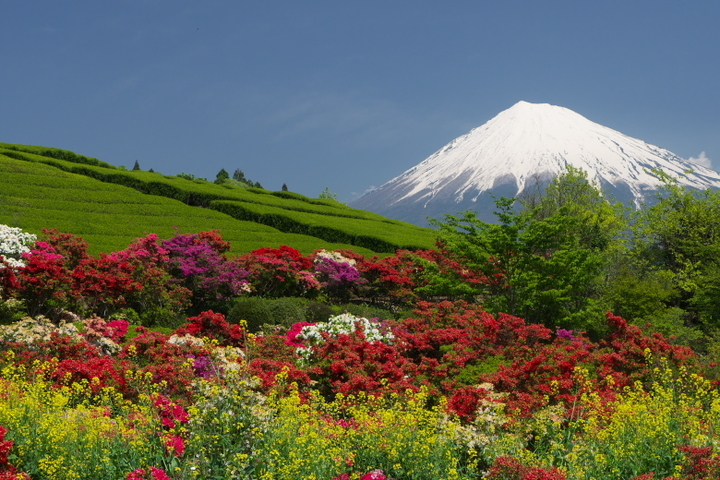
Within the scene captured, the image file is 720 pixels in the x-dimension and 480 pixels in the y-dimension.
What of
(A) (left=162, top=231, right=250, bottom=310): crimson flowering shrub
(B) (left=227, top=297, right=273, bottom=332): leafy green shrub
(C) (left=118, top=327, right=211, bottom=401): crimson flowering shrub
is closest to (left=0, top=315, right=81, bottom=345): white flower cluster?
(C) (left=118, top=327, right=211, bottom=401): crimson flowering shrub

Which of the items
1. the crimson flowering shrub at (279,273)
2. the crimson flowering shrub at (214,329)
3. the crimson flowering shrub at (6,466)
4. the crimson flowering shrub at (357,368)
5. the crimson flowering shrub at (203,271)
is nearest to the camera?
the crimson flowering shrub at (6,466)

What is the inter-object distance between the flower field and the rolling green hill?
18.8 ft

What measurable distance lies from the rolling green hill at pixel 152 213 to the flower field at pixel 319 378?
5.74 m

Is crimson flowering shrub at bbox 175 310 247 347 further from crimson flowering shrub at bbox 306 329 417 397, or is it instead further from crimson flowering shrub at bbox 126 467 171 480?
crimson flowering shrub at bbox 126 467 171 480

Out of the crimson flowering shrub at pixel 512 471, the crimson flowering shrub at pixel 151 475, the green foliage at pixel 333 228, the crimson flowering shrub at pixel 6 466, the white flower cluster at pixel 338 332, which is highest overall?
the green foliage at pixel 333 228

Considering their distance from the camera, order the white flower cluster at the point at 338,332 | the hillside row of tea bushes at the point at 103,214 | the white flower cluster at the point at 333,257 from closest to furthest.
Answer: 1. the white flower cluster at the point at 338,332
2. the white flower cluster at the point at 333,257
3. the hillside row of tea bushes at the point at 103,214

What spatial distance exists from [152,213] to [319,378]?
22973 millimetres

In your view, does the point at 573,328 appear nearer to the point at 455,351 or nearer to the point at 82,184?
the point at 455,351

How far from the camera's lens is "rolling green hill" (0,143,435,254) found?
24.4m

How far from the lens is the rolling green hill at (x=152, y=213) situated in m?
24.4

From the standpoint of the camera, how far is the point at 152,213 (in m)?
30.5

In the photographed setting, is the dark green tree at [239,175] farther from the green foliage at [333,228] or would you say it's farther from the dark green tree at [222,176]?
the green foliage at [333,228]

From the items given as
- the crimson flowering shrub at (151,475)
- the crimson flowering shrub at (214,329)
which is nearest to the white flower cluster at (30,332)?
the crimson flowering shrub at (214,329)

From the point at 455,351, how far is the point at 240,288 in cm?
1038
